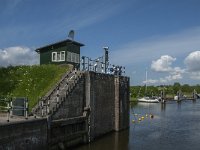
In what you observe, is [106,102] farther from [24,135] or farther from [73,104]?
[24,135]

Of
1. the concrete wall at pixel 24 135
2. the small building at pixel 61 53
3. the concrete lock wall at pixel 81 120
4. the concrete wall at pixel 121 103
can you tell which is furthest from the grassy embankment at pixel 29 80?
the concrete wall at pixel 121 103

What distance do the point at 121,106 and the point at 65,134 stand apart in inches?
505

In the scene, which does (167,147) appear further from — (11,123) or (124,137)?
(11,123)

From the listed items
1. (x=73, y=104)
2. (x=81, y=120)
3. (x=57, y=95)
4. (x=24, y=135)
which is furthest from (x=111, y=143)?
(x=24, y=135)

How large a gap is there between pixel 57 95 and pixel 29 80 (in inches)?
258

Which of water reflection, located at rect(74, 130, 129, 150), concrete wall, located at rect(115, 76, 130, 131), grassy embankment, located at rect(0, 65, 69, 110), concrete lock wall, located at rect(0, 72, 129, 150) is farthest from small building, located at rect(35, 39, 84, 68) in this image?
water reflection, located at rect(74, 130, 129, 150)

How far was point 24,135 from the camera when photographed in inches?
822

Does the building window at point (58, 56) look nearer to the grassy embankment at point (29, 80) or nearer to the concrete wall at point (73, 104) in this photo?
the grassy embankment at point (29, 80)

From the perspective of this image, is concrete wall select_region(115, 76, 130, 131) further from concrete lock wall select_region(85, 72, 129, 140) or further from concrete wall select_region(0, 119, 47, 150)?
concrete wall select_region(0, 119, 47, 150)

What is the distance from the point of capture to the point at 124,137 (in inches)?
1340

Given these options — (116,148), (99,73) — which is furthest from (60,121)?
(99,73)

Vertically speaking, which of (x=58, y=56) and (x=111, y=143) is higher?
(x=58, y=56)

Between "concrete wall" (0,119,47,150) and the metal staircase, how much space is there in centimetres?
152

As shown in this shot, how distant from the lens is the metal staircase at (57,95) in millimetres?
25208
